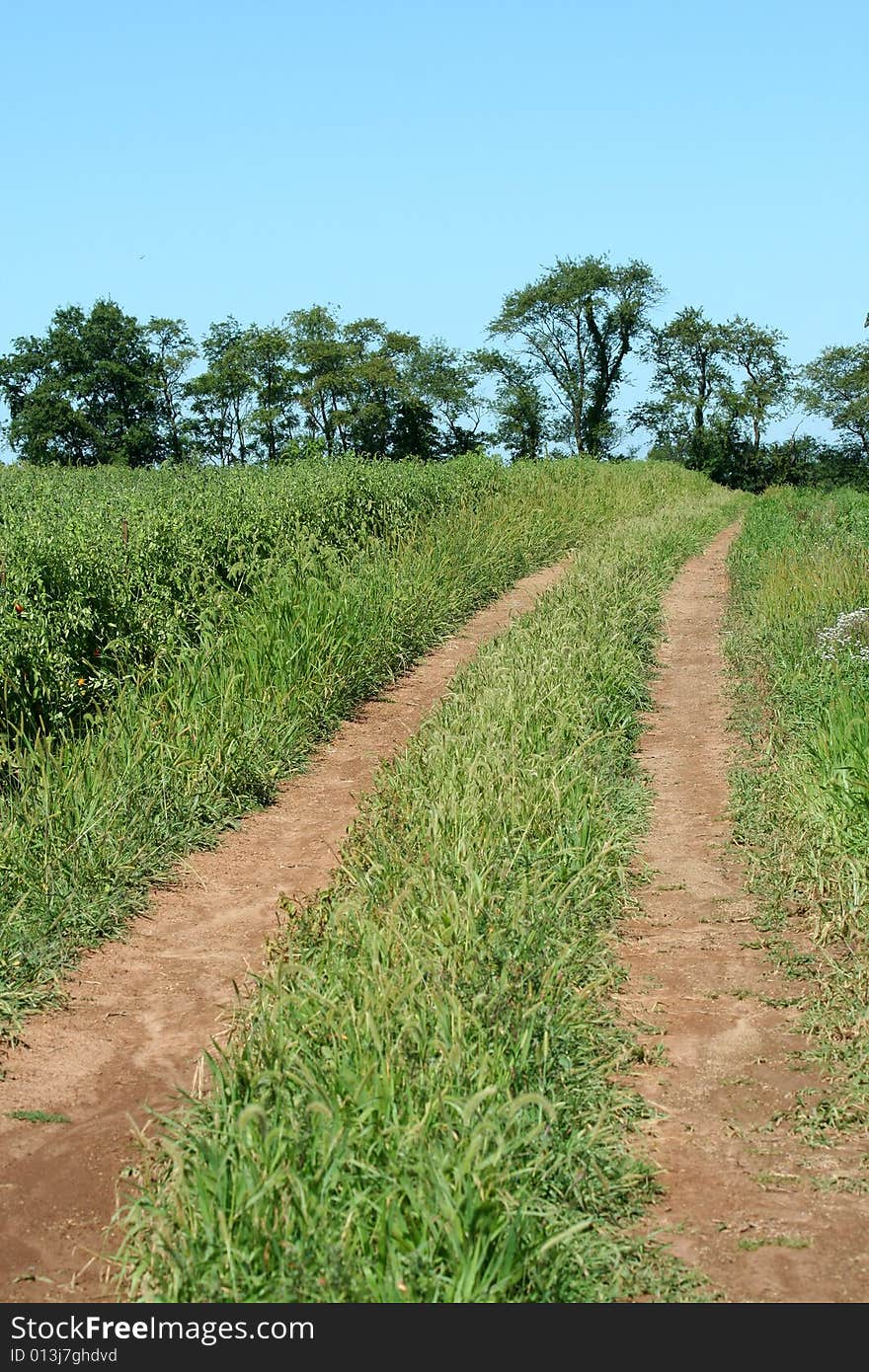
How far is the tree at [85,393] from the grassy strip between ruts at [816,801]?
47.6 m

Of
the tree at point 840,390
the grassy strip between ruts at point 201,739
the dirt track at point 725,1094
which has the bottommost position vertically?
the dirt track at point 725,1094

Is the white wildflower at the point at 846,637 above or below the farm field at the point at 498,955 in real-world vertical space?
above

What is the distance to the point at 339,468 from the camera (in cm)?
1644

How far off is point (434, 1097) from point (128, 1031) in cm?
178

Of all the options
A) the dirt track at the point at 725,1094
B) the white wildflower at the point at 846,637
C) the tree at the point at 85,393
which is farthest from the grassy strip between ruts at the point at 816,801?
the tree at the point at 85,393

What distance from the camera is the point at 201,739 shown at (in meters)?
7.84

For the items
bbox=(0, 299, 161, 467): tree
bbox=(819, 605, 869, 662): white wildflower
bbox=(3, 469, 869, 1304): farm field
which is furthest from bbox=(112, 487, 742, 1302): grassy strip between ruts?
bbox=(0, 299, 161, 467): tree

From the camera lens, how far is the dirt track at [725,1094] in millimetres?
3439

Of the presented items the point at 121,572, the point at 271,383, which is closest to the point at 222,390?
the point at 271,383

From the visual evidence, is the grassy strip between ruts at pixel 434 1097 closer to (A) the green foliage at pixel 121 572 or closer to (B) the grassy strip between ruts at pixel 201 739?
(B) the grassy strip between ruts at pixel 201 739

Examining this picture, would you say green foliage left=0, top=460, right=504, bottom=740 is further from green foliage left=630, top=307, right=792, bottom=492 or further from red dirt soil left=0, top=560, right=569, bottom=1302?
green foliage left=630, top=307, right=792, bottom=492

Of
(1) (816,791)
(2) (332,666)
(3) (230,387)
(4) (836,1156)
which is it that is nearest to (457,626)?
(2) (332,666)

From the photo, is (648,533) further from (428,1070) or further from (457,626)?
(428,1070)
